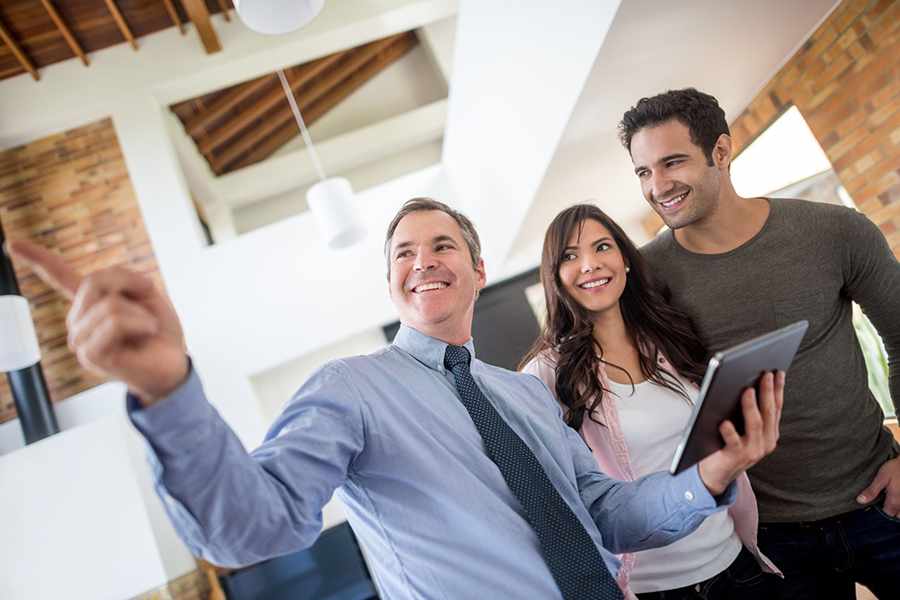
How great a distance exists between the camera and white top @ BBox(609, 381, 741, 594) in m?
1.42

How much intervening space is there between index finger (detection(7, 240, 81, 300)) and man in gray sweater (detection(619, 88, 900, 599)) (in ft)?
4.42

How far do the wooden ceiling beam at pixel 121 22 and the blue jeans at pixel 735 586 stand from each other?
5.29 m

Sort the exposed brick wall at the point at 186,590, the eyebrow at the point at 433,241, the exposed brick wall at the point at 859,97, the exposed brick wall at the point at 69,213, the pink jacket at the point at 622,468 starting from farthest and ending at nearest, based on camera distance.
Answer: the exposed brick wall at the point at 69,213 < the exposed brick wall at the point at 186,590 < the exposed brick wall at the point at 859,97 < the pink jacket at the point at 622,468 < the eyebrow at the point at 433,241

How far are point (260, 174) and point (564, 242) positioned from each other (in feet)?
22.4

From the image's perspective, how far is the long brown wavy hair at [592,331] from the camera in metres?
1.59

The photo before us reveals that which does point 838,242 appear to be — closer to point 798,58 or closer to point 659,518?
point 659,518

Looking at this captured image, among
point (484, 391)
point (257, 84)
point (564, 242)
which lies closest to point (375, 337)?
point (257, 84)

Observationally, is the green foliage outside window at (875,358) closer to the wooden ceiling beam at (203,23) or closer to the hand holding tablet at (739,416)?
the hand holding tablet at (739,416)

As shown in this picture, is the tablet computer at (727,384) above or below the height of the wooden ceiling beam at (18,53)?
below

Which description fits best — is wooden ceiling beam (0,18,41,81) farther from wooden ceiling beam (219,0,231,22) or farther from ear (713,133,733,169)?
ear (713,133,733,169)

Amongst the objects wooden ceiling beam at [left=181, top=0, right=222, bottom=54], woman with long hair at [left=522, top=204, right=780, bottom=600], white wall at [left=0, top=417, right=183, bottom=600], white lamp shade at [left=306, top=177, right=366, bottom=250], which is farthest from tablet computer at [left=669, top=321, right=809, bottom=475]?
wooden ceiling beam at [left=181, top=0, right=222, bottom=54]

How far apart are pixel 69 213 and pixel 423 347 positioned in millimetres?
5167

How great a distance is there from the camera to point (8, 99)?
17.0 feet

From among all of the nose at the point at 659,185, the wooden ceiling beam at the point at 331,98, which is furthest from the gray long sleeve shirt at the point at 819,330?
the wooden ceiling beam at the point at 331,98
